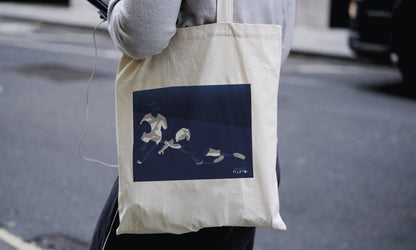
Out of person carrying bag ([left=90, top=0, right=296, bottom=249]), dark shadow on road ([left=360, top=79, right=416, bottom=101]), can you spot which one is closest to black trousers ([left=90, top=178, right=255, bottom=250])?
person carrying bag ([left=90, top=0, right=296, bottom=249])

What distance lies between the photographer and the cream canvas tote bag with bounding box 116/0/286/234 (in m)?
→ 1.40

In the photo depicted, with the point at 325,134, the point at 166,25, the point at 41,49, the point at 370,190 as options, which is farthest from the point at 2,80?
the point at 166,25

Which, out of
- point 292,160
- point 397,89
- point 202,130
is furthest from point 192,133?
point 397,89

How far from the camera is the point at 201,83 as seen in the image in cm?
140

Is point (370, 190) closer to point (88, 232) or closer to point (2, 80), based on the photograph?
point (88, 232)

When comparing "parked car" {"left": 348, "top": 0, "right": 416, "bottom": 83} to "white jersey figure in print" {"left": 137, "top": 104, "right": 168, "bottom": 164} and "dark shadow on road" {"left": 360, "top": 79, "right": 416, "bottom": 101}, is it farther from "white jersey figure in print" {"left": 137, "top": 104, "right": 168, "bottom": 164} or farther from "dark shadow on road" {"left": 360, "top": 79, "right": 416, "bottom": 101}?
"white jersey figure in print" {"left": 137, "top": 104, "right": 168, "bottom": 164}

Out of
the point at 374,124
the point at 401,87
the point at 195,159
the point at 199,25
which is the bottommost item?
the point at 401,87

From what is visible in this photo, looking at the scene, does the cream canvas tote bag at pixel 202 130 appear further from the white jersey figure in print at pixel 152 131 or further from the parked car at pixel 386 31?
the parked car at pixel 386 31

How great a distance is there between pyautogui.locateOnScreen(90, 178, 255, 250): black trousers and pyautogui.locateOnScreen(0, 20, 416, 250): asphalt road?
4.98 ft

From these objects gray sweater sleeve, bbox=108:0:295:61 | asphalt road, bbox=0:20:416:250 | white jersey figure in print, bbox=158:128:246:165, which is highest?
gray sweater sleeve, bbox=108:0:295:61

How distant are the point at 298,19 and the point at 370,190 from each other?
12.6m

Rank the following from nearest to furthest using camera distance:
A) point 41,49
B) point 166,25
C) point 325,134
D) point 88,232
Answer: point 166,25 → point 88,232 → point 325,134 → point 41,49

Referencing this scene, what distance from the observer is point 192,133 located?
142 centimetres

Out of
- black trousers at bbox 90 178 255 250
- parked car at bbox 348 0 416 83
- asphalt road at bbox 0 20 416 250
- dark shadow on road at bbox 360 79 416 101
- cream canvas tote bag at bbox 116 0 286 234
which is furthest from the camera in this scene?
dark shadow on road at bbox 360 79 416 101
